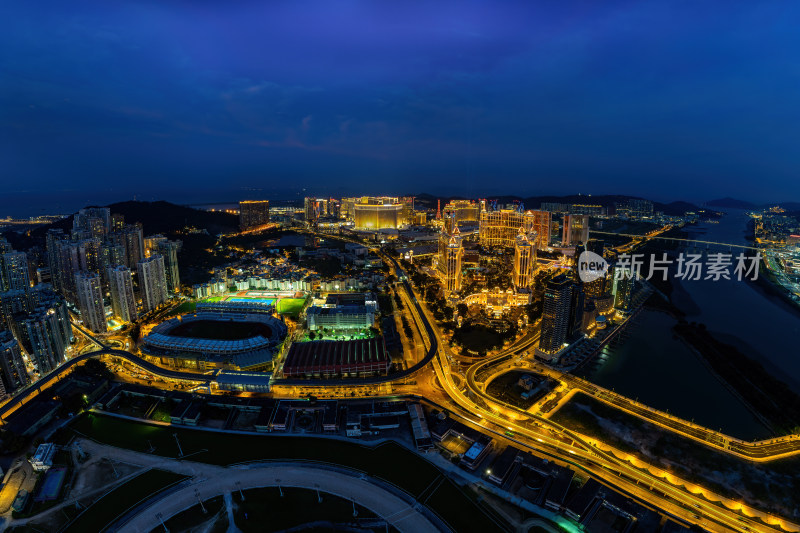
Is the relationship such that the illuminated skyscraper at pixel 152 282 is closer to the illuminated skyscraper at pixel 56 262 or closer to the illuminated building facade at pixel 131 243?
the illuminated building facade at pixel 131 243

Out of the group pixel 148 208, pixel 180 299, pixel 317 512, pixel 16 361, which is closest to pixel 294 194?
pixel 148 208

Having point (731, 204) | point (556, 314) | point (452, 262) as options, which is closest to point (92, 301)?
point (452, 262)

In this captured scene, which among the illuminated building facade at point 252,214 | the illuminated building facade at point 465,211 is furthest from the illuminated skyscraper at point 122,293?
the illuminated building facade at point 465,211

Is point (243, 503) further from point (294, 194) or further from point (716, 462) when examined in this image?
point (294, 194)

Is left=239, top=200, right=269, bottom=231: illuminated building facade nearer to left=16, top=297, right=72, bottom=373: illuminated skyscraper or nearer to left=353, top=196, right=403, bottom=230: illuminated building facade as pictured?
left=353, top=196, right=403, bottom=230: illuminated building facade

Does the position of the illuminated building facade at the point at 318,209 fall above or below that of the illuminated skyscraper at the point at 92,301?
above
